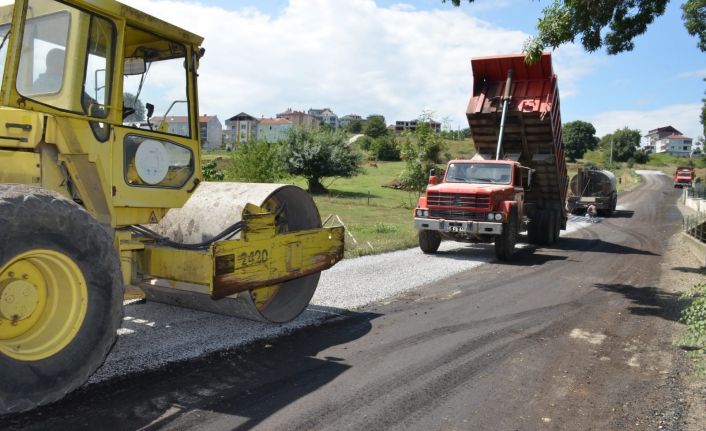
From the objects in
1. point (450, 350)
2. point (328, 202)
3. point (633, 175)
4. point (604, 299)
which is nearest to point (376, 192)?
point (328, 202)

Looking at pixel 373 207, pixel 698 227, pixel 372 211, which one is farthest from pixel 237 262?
pixel 373 207

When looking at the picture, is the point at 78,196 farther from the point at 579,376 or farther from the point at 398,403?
the point at 579,376

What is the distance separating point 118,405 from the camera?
4.07 metres

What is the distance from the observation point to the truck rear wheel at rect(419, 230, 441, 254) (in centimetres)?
1284

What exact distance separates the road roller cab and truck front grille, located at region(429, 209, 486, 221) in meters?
6.49

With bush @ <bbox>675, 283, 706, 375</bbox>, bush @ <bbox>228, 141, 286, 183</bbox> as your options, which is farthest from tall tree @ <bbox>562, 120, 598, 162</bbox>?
bush @ <bbox>675, 283, 706, 375</bbox>

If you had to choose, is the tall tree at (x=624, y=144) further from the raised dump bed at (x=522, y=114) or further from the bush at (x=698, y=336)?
the bush at (x=698, y=336)

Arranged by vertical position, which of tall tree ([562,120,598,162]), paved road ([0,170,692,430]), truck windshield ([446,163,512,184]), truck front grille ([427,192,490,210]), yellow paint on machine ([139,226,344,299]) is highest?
tall tree ([562,120,598,162])

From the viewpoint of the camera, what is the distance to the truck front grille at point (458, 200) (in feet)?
40.0

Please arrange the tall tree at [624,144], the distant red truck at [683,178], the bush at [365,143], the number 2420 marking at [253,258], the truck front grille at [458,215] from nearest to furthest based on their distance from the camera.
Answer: the number 2420 marking at [253,258]
the truck front grille at [458,215]
the distant red truck at [683,178]
the bush at [365,143]
the tall tree at [624,144]

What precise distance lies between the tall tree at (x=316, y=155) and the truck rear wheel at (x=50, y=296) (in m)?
34.9

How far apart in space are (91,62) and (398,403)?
3.60 metres

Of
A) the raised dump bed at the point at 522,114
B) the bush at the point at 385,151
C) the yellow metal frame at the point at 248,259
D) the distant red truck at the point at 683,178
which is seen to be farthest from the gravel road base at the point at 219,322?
the bush at the point at 385,151

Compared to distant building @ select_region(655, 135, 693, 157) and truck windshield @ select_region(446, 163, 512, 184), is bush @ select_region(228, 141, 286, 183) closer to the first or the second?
truck windshield @ select_region(446, 163, 512, 184)
